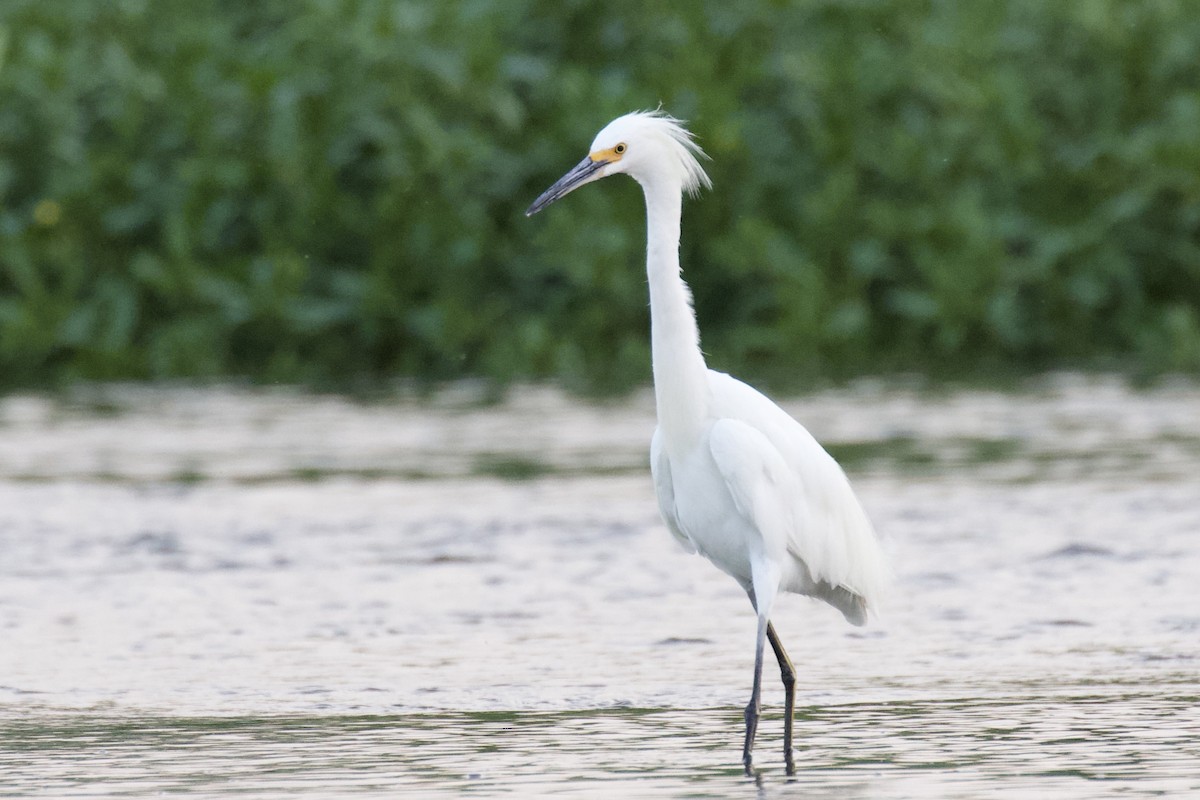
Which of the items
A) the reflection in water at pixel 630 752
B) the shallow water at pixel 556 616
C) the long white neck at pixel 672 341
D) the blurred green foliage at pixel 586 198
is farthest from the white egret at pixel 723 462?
the blurred green foliage at pixel 586 198

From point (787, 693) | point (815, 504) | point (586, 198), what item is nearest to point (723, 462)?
point (815, 504)

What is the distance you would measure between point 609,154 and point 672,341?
26.7 inches

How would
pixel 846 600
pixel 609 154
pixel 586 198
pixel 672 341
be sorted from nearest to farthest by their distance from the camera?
pixel 672 341, pixel 609 154, pixel 846 600, pixel 586 198

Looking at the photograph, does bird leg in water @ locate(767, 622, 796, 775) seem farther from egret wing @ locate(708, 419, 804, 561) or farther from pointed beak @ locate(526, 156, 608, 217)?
pointed beak @ locate(526, 156, 608, 217)

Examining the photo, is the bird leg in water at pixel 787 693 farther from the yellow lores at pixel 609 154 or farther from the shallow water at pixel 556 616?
the yellow lores at pixel 609 154

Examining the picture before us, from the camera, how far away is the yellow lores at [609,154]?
302 inches

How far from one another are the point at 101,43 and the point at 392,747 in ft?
51.1

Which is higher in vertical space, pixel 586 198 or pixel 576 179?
pixel 586 198

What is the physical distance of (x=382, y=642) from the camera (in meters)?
9.16

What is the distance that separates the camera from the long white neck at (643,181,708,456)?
24.6 ft

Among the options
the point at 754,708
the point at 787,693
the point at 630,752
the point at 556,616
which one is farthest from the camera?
the point at 556,616

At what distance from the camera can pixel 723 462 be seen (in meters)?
7.33

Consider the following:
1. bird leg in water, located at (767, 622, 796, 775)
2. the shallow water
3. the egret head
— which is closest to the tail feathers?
the shallow water

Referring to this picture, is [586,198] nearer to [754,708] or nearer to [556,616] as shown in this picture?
[556,616]
